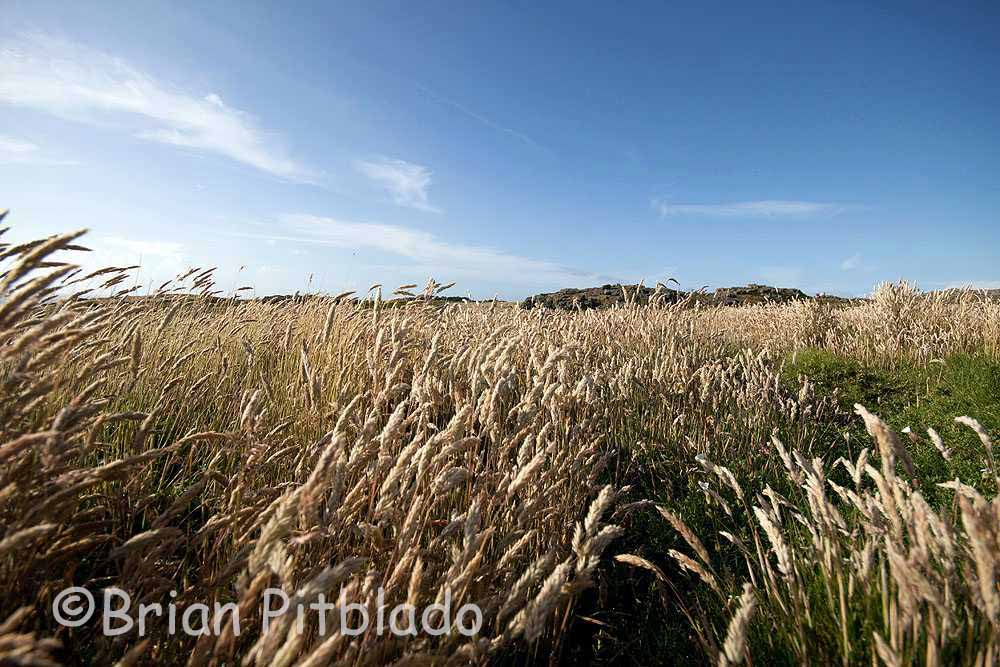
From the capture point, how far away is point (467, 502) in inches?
80.6

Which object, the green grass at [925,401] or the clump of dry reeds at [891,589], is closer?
the clump of dry reeds at [891,589]

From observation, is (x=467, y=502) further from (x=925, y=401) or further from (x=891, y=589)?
(x=925, y=401)

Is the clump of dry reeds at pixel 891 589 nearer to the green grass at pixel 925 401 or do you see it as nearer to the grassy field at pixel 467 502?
the grassy field at pixel 467 502

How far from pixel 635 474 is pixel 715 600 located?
50.7 inches

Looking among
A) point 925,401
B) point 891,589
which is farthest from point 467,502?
point 925,401

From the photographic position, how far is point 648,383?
14.2 feet

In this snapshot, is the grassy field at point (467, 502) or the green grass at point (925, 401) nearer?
the grassy field at point (467, 502)

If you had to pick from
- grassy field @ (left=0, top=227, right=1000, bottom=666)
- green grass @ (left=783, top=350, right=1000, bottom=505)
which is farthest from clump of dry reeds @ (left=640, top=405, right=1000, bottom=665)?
green grass @ (left=783, top=350, right=1000, bottom=505)

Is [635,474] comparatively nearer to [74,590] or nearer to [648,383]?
[648,383]

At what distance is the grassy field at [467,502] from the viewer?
113cm

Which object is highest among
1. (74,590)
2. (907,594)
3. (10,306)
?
(10,306)

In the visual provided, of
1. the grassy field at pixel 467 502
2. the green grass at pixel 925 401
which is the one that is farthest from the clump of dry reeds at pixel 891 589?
the green grass at pixel 925 401

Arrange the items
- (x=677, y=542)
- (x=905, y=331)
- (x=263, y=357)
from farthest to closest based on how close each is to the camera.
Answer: (x=905, y=331), (x=263, y=357), (x=677, y=542)

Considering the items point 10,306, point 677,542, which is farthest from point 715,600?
point 10,306
